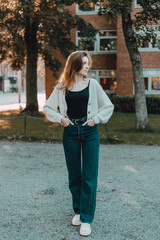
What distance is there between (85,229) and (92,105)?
1254 millimetres

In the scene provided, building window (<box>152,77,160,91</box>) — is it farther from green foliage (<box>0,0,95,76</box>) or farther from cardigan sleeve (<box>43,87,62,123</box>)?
cardigan sleeve (<box>43,87,62,123</box>)

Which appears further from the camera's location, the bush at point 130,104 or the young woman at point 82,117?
the bush at point 130,104

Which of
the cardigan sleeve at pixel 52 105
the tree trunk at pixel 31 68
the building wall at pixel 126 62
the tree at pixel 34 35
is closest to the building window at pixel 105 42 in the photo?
the building wall at pixel 126 62

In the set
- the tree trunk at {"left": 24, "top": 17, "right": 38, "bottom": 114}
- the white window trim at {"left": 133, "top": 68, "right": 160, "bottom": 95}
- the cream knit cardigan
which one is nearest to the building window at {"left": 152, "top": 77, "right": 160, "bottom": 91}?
the white window trim at {"left": 133, "top": 68, "right": 160, "bottom": 95}

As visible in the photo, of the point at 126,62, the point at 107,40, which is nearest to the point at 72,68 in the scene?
the point at 126,62

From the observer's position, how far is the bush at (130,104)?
18812 millimetres

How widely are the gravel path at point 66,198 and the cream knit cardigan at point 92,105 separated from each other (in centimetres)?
115

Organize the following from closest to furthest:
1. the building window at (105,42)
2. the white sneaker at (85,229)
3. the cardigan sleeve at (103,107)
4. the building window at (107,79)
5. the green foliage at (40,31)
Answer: the white sneaker at (85,229)
the cardigan sleeve at (103,107)
the green foliage at (40,31)
the building window at (105,42)
the building window at (107,79)

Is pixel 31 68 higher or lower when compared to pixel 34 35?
lower

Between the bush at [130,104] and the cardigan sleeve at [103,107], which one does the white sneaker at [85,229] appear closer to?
the cardigan sleeve at [103,107]

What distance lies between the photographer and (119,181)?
5430 mm

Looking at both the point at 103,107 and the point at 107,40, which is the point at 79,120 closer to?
the point at 103,107

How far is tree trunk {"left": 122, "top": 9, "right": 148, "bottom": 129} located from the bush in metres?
7.74

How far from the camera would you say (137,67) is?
1119 centimetres
